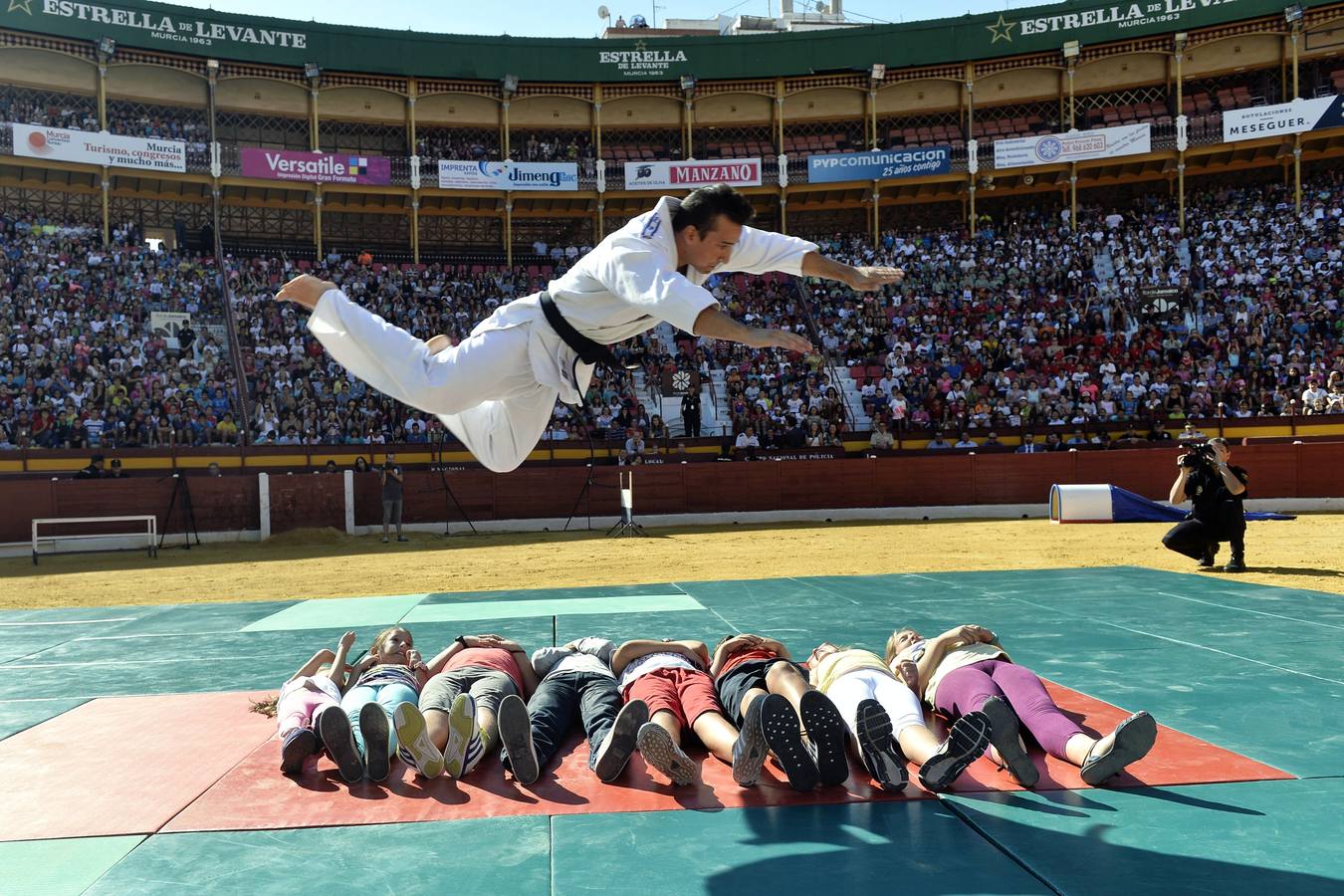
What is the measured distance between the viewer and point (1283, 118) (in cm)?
3122

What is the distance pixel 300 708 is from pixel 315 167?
100ft

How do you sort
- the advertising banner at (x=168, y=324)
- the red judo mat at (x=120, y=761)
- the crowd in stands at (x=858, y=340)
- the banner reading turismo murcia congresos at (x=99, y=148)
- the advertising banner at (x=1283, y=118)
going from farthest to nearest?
the advertising banner at (x=1283, y=118) → the banner reading turismo murcia congresos at (x=99, y=148) → the advertising banner at (x=168, y=324) → the crowd in stands at (x=858, y=340) → the red judo mat at (x=120, y=761)

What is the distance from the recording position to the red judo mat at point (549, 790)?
400 centimetres

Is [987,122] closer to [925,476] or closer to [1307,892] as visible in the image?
[925,476]

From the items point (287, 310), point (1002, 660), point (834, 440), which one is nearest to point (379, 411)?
point (287, 310)

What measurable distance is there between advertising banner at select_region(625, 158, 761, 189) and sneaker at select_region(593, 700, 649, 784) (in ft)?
101

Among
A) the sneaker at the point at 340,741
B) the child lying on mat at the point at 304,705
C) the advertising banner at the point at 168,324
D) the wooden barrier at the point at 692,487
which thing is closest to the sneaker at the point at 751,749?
the sneaker at the point at 340,741

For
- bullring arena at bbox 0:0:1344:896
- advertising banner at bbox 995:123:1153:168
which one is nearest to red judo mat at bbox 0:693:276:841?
bullring arena at bbox 0:0:1344:896

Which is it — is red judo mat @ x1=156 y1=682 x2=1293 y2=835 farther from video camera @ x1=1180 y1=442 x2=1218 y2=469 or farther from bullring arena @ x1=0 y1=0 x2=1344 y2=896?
video camera @ x1=1180 y1=442 x2=1218 y2=469

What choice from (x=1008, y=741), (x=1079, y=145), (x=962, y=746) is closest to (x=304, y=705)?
(x=962, y=746)

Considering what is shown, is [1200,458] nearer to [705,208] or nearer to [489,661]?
[705,208]

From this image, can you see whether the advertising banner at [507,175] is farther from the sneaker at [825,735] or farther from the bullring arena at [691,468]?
Answer: the sneaker at [825,735]

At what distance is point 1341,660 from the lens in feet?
20.9

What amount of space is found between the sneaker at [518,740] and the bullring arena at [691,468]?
0.06 m
